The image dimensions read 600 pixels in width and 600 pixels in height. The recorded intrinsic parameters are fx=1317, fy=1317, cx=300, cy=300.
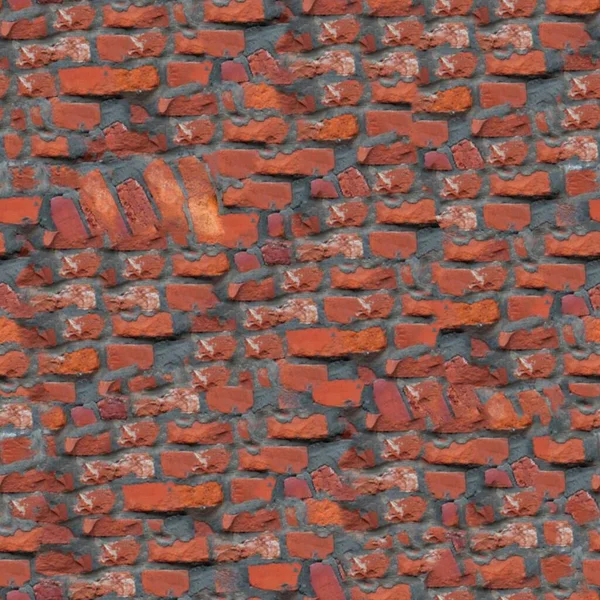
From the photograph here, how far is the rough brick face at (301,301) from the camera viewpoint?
13.4m

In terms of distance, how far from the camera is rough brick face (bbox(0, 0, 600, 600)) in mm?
13375

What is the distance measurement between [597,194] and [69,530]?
6397 mm

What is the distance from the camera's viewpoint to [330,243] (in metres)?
13.4

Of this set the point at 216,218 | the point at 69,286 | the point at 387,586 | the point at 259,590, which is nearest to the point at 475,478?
the point at 387,586

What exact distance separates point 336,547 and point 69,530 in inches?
108

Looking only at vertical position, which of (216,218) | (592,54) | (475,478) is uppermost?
(592,54)

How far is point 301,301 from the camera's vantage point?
527 inches

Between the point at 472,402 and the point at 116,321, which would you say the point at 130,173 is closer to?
the point at 116,321

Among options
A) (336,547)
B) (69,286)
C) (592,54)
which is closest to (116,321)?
(69,286)

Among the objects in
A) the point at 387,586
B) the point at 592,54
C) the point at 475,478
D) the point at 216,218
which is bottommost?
the point at 387,586

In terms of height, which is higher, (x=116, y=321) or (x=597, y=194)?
(x=597, y=194)

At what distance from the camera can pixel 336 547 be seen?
1338cm

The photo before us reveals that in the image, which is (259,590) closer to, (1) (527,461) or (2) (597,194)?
(1) (527,461)

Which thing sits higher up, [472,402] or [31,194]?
[31,194]
